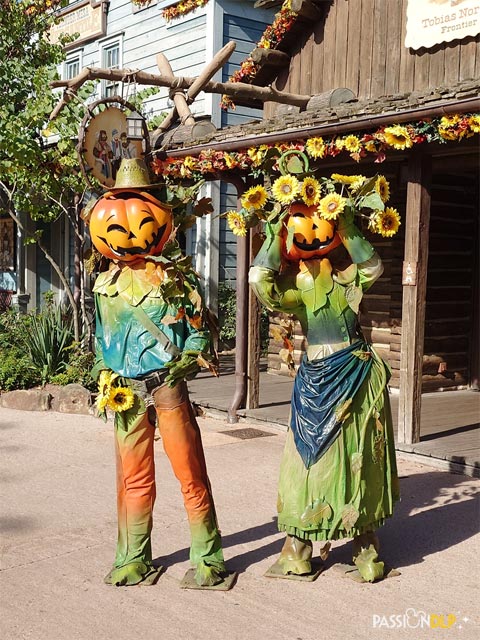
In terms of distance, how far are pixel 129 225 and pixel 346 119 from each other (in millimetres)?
3240

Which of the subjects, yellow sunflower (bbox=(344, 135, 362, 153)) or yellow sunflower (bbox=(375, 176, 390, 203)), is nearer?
yellow sunflower (bbox=(375, 176, 390, 203))

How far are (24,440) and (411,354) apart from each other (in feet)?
11.6

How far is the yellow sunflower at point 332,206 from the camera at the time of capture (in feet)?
12.9

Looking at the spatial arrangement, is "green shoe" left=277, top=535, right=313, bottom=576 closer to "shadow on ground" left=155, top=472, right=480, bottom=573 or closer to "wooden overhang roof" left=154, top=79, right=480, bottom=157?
"shadow on ground" left=155, top=472, right=480, bottom=573

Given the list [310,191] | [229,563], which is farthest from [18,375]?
[310,191]

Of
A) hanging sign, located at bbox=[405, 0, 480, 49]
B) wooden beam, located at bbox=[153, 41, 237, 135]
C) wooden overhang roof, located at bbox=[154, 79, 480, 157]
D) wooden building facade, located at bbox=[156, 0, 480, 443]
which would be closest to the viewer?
wooden overhang roof, located at bbox=[154, 79, 480, 157]

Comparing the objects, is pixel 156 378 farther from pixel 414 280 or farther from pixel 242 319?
pixel 242 319

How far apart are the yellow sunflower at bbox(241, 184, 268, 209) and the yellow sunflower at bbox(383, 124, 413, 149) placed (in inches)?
102

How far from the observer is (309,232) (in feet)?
13.3

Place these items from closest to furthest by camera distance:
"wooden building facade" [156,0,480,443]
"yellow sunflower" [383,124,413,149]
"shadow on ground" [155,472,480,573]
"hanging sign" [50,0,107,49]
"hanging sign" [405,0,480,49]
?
"shadow on ground" [155,472,480,573]
"yellow sunflower" [383,124,413,149]
"wooden building facade" [156,0,480,443]
"hanging sign" [405,0,480,49]
"hanging sign" [50,0,107,49]

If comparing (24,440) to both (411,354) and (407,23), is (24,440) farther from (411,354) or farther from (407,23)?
(407,23)

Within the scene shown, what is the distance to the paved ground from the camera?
11.9 ft

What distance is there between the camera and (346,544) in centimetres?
474

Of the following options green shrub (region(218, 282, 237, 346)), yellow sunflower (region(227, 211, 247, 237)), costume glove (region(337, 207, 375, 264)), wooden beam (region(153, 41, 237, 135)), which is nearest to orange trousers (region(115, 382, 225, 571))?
yellow sunflower (region(227, 211, 247, 237))
